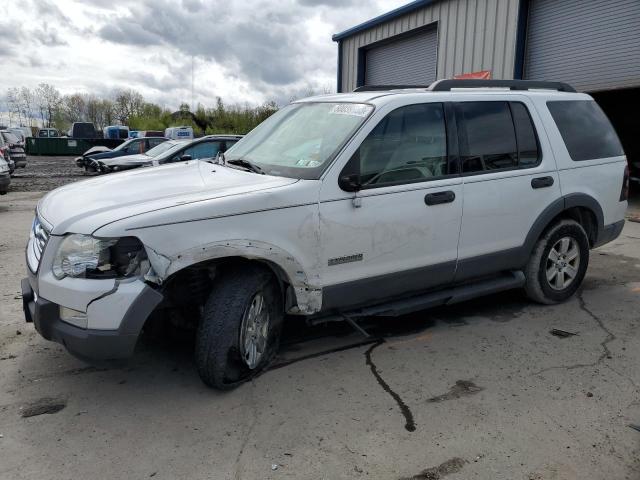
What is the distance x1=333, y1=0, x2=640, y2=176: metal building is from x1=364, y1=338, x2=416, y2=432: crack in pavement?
29.6 ft

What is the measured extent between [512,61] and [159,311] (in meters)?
10.7

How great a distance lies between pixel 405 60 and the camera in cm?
1514

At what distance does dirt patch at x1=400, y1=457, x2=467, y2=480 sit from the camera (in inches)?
97.3

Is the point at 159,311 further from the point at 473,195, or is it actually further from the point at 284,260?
the point at 473,195

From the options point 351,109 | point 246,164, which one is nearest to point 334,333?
point 246,164

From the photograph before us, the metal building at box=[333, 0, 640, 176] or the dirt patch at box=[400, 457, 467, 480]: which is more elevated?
the metal building at box=[333, 0, 640, 176]

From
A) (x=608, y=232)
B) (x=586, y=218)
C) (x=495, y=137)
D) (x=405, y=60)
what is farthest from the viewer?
(x=405, y=60)

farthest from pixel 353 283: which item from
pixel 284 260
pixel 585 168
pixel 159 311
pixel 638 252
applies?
pixel 638 252

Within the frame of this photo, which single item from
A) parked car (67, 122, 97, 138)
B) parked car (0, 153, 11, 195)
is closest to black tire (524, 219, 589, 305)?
parked car (0, 153, 11, 195)

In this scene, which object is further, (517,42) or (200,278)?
(517,42)

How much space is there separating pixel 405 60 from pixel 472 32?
3.03 m

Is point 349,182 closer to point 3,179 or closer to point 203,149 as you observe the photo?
point 203,149

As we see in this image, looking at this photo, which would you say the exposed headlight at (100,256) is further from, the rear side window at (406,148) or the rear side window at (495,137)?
the rear side window at (495,137)

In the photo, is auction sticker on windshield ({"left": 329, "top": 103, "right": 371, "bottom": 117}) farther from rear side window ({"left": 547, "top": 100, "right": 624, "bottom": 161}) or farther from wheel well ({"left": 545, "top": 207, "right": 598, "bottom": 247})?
wheel well ({"left": 545, "top": 207, "right": 598, "bottom": 247})
